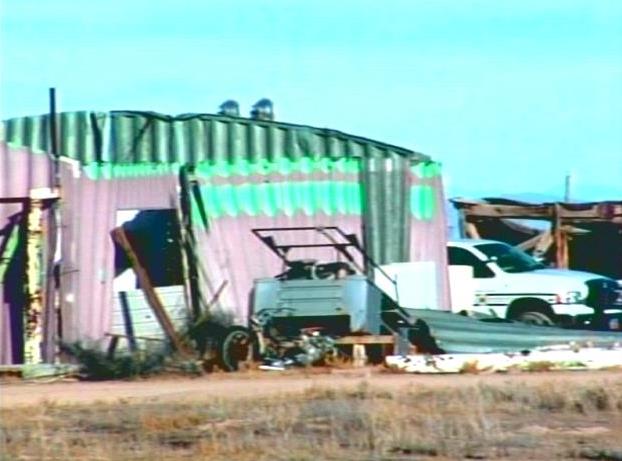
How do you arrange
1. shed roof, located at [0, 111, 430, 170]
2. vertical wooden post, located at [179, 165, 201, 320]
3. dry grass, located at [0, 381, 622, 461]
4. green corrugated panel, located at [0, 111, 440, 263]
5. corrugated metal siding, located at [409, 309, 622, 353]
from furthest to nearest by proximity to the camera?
shed roof, located at [0, 111, 430, 170], green corrugated panel, located at [0, 111, 440, 263], vertical wooden post, located at [179, 165, 201, 320], corrugated metal siding, located at [409, 309, 622, 353], dry grass, located at [0, 381, 622, 461]

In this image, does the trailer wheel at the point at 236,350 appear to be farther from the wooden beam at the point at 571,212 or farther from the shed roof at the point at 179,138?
the wooden beam at the point at 571,212

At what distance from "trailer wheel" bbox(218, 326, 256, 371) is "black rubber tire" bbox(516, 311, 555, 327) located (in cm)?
578

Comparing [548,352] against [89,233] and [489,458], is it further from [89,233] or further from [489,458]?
[489,458]

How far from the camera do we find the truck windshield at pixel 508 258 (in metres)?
26.8

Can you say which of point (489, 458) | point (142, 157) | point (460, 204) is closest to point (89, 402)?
point (489, 458)

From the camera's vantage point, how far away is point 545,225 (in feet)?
108

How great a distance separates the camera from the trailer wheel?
21.5m

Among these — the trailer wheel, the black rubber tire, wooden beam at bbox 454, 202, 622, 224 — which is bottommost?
the trailer wheel

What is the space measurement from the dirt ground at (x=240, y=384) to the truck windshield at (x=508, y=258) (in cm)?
592

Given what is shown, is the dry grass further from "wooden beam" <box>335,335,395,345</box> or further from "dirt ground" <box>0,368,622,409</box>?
"wooden beam" <box>335,335,395,345</box>

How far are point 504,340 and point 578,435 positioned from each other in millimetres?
8385

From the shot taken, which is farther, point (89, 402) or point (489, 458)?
point (89, 402)

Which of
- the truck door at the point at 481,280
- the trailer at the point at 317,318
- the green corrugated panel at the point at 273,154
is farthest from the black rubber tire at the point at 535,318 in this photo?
the trailer at the point at 317,318

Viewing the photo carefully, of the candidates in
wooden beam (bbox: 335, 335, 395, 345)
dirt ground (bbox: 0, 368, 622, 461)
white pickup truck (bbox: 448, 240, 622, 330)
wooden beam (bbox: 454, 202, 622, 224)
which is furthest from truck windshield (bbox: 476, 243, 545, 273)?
dirt ground (bbox: 0, 368, 622, 461)
